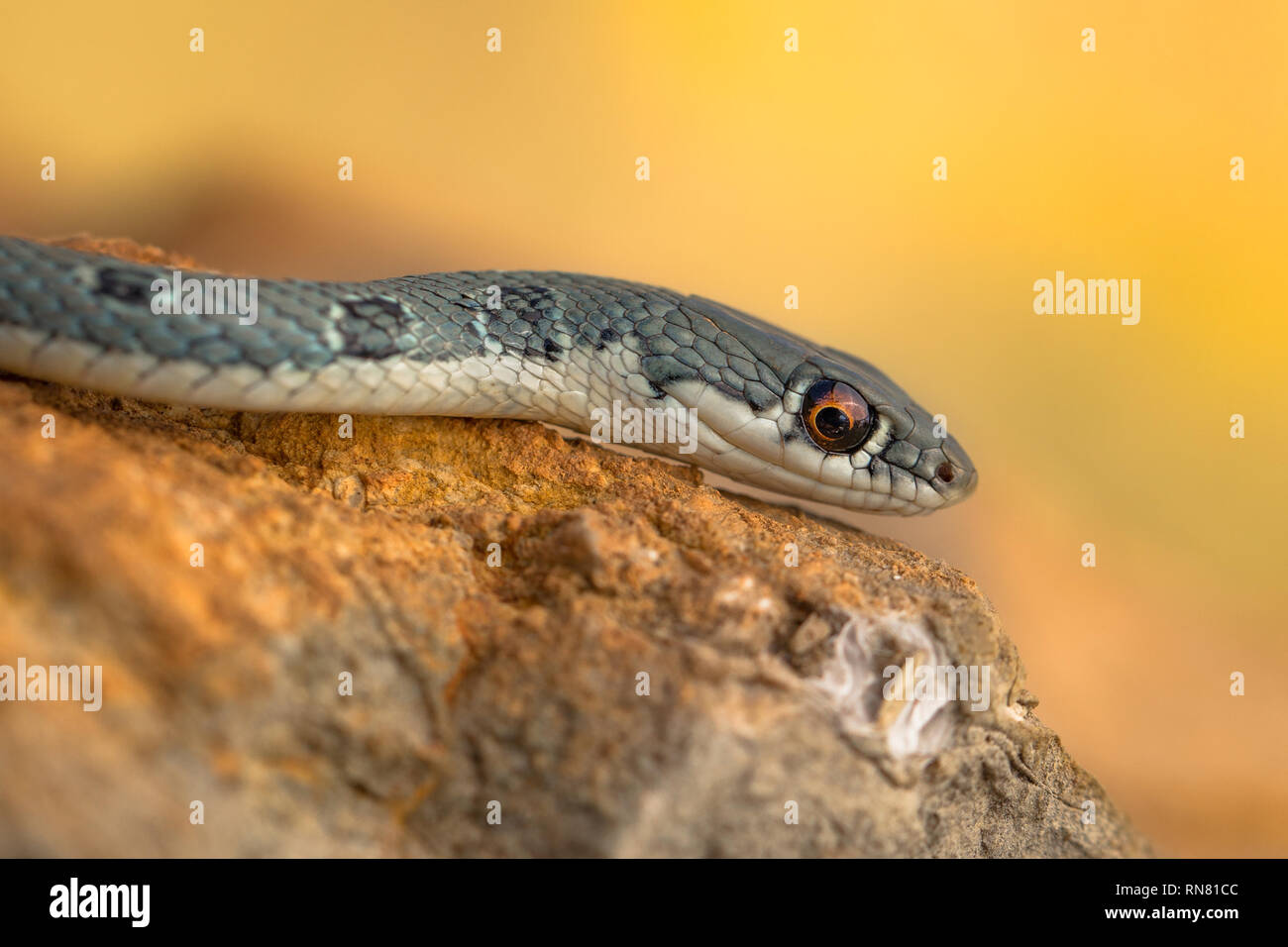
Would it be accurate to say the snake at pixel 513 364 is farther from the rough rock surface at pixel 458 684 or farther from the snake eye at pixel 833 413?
the rough rock surface at pixel 458 684

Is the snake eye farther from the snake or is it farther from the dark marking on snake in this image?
the dark marking on snake

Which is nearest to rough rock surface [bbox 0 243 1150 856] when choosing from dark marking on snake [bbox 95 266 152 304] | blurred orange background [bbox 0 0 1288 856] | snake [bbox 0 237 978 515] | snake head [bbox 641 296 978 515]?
snake [bbox 0 237 978 515]

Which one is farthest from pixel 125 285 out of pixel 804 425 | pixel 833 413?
pixel 833 413

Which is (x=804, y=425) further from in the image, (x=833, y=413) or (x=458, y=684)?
(x=458, y=684)
